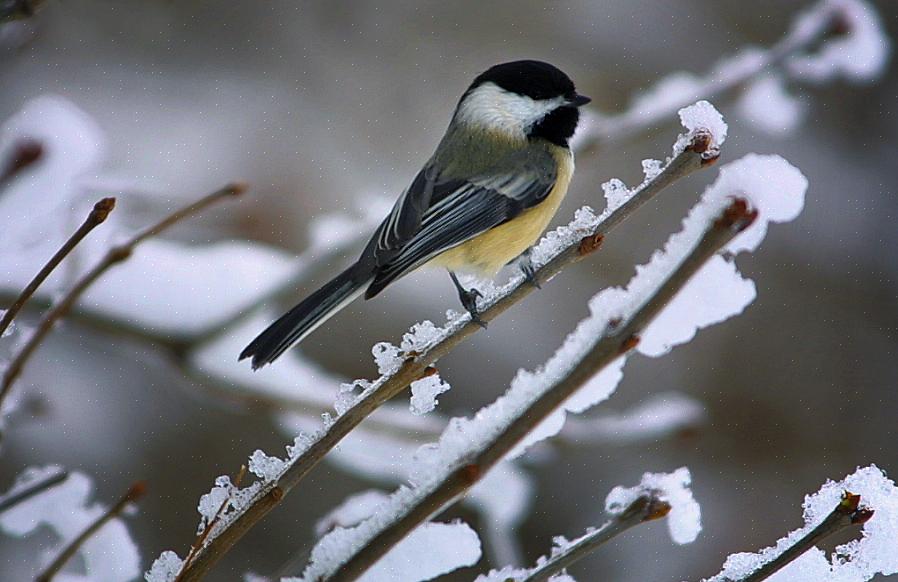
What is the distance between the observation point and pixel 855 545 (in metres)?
0.78

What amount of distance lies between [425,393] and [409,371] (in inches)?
2.3

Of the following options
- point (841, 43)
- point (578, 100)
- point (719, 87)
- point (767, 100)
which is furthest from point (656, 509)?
point (767, 100)

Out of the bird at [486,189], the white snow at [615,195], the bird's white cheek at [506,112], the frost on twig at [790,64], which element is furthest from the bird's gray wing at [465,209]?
the white snow at [615,195]

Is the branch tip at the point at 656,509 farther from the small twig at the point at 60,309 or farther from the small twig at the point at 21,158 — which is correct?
the small twig at the point at 21,158

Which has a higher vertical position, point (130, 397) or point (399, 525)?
point (130, 397)

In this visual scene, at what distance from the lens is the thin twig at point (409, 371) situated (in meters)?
0.71

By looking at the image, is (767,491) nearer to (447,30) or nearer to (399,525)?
(447,30)

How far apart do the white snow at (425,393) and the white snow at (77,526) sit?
0.36 meters

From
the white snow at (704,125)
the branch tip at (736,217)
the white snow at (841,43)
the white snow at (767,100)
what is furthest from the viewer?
the white snow at (767,100)

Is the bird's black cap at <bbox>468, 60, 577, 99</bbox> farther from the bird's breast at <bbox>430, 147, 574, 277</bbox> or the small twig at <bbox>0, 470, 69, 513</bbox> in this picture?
the small twig at <bbox>0, 470, 69, 513</bbox>

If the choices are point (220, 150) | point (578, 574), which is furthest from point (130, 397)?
point (578, 574)

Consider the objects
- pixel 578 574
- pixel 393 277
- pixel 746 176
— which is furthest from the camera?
pixel 578 574

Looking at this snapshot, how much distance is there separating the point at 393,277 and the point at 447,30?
8.01ft

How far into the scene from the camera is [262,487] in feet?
2.45
